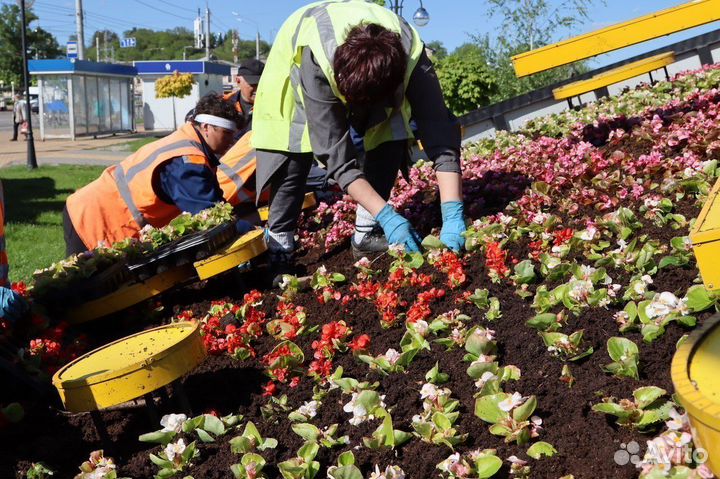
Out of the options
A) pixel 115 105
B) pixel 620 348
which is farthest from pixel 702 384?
pixel 115 105

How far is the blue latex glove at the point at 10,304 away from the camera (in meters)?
2.93

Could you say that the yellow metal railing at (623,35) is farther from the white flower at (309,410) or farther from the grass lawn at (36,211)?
the grass lawn at (36,211)

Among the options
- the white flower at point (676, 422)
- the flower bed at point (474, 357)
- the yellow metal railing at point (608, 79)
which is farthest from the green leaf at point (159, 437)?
the yellow metal railing at point (608, 79)

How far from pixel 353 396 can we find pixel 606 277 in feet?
3.35

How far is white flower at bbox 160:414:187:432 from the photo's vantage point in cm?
248

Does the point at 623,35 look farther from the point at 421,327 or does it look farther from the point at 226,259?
the point at 421,327

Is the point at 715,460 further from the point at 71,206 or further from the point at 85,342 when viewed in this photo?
the point at 71,206

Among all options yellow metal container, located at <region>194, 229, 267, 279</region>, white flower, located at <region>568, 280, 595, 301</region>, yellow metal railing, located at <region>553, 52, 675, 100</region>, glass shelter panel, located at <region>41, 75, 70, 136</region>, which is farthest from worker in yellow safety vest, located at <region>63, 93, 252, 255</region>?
glass shelter panel, located at <region>41, 75, 70, 136</region>

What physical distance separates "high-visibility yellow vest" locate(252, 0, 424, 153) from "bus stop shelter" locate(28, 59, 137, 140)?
978 inches

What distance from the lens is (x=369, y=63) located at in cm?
325

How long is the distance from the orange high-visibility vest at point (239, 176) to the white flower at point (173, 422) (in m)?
2.84

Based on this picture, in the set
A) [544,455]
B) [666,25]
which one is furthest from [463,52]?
[544,455]

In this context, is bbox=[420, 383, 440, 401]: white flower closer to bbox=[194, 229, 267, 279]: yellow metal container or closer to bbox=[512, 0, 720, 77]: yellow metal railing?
bbox=[194, 229, 267, 279]: yellow metal container

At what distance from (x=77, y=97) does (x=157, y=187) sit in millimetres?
24798
